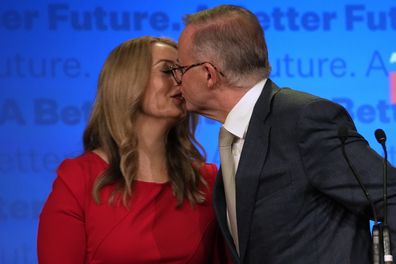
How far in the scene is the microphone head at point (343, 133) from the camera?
1817 mm

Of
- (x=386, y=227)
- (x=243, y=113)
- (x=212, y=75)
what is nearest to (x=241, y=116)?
(x=243, y=113)

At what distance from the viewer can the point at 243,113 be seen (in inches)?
81.2

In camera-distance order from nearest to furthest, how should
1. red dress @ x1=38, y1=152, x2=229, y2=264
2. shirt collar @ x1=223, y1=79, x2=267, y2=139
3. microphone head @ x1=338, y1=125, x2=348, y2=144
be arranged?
1. microphone head @ x1=338, y1=125, x2=348, y2=144
2. shirt collar @ x1=223, y1=79, x2=267, y2=139
3. red dress @ x1=38, y1=152, x2=229, y2=264

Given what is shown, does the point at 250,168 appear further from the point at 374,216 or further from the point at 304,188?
the point at 374,216

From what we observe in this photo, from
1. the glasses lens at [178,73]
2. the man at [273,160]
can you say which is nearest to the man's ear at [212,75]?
the man at [273,160]

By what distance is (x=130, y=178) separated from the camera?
2.46 metres

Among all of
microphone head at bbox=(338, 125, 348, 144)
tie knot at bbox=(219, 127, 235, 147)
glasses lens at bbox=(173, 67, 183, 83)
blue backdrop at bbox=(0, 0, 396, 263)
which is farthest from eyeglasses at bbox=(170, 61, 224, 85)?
blue backdrop at bbox=(0, 0, 396, 263)

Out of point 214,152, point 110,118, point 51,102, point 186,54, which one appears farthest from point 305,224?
point 51,102

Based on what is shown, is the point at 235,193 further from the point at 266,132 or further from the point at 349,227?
the point at 349,227

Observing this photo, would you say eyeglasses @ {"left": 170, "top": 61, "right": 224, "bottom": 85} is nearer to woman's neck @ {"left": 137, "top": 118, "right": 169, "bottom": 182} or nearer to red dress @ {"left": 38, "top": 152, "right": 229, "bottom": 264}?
woman's neck @ {"left": 137, "top": 118, "right": 169, "bottom": 182}

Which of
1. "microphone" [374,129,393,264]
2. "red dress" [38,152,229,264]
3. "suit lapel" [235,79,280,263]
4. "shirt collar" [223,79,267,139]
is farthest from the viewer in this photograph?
"red dress" [38,152,229,264]

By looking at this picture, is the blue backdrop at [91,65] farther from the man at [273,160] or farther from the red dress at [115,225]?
the man at [273,160]

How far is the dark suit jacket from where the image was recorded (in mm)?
1860

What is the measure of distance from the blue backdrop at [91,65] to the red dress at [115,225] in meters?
1.11
